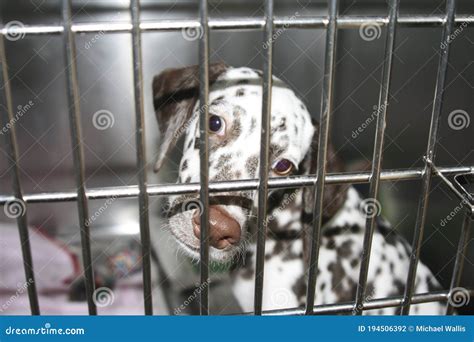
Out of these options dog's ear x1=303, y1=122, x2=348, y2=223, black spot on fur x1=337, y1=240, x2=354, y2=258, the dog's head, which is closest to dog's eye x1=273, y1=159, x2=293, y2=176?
the dog's head

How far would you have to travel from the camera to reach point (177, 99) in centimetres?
206

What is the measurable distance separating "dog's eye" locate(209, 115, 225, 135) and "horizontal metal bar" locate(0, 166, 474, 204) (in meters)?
0.75

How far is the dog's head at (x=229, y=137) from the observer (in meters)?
1.71

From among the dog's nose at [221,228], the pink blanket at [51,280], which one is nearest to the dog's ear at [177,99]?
the dog's nose at [221,228]

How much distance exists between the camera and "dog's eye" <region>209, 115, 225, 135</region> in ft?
6.25

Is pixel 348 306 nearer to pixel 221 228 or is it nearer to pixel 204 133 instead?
pixel 221 228

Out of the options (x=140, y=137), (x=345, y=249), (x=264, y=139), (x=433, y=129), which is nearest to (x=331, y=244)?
(x=345, y=249)

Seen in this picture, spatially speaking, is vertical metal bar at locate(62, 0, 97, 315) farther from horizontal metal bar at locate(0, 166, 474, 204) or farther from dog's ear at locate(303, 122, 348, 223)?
dog's ear at locate(303, 122, 348, 223)

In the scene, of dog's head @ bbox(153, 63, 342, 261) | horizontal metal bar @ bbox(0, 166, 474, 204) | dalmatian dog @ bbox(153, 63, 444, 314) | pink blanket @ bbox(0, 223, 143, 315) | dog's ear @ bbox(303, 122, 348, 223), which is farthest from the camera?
pink blanket @ bbox(0, 223, 143, 315)

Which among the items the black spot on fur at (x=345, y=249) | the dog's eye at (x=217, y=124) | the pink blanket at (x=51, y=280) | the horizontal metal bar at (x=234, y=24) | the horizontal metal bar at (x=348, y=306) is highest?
the horizontal metal bar at (x=234, y=24)

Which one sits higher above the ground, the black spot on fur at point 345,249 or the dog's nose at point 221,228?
the dog's nose at point 221,228

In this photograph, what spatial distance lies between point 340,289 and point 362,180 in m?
0.94

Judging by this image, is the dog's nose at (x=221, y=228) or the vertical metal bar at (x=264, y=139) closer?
the vertical metal bar at (x=264, y=139)

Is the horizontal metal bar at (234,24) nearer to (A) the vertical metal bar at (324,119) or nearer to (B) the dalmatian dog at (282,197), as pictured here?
(A) the vertical metal bar at (324,119)
